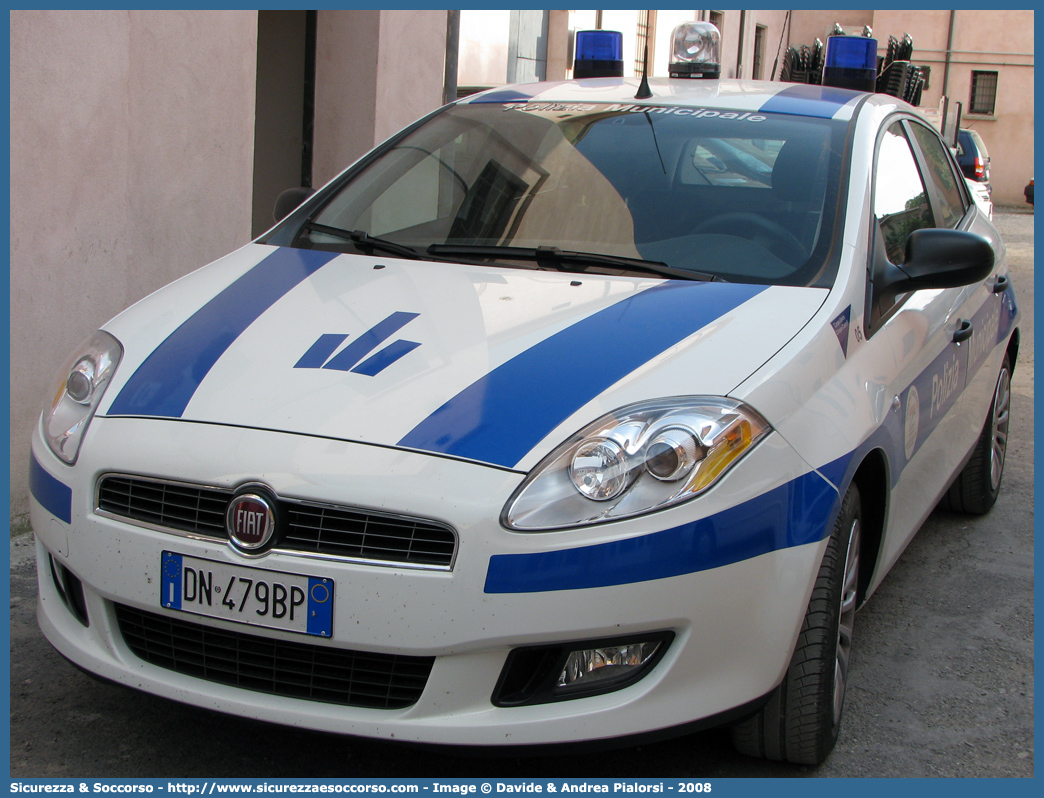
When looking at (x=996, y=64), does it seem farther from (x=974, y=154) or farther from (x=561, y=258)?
(x=561, y=258)

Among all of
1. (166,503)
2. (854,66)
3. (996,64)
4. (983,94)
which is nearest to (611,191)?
(854,66)

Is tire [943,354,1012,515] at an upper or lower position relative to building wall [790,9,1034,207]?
lower

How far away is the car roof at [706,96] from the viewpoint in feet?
11.9

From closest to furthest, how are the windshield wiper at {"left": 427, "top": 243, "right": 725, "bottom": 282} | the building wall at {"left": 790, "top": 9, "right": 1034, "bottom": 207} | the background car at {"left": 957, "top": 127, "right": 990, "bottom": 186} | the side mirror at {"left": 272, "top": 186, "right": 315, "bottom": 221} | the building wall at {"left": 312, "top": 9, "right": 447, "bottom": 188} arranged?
the windshield wiper at {"left": 427, "top": 243, "right": 725, "bottom": 282} → the side mirror at {"left": 272, "top": 186, "right": 315, "bottom": 221} → the building wall at {"left": 312, "top": 9, "right": 447, "bottom": 188} → the background car at {"left": 957, "top": 127, "right": 990, "bottom": 186} → the building wall at {"left": 790, "top": 9, "right": 1034, "bottom": 207}

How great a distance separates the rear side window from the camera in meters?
4.07

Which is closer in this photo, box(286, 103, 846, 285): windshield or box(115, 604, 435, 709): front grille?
box(115, 604, 435, 709): front grille

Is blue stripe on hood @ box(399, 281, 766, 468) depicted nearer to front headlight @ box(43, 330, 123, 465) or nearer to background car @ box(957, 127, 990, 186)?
front headlight @ box(43, 330, 123, 465)

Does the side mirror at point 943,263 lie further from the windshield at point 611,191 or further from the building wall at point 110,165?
the building wall at point 110,165

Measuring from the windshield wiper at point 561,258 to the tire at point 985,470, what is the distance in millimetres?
1977

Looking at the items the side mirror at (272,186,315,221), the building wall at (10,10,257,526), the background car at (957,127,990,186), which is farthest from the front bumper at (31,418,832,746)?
the background car at (957,127,990,186)

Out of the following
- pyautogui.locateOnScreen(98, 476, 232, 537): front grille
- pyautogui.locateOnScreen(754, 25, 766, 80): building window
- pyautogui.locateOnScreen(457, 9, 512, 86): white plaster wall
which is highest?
pyautogui.locateOnScreen(754, 25, 766, 80): building window

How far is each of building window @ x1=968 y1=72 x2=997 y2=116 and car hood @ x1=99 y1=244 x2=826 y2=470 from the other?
35667mm

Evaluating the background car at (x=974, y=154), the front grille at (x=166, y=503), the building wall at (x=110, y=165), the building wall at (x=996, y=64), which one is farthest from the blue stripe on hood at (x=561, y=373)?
the building wall at (x=996, y=64)

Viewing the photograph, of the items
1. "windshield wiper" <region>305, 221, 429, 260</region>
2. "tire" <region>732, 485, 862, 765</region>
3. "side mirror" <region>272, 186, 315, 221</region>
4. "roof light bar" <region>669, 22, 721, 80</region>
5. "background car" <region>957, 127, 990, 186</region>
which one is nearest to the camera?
"tire" <region>732, 485, 862, 765</region>
